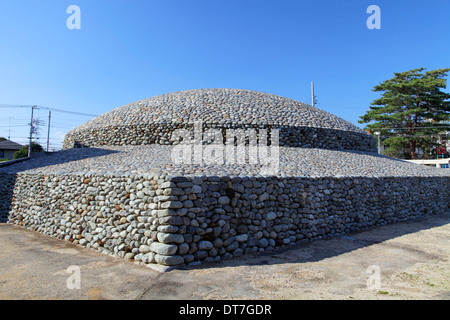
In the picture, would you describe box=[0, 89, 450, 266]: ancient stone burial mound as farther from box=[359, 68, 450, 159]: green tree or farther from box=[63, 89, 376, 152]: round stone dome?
box=[359, 68, 450, 159]: green tree

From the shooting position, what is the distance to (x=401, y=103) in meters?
31.3

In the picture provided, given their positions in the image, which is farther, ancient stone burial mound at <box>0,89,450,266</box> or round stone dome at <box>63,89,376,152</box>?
round stone dome at <box>63,89,376,152</box>

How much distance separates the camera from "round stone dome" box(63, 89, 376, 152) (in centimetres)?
1272

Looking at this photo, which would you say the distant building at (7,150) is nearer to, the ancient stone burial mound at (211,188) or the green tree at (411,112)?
the ancient stone burial mound at (211,188)

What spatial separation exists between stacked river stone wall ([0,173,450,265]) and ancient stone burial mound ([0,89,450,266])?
0.08ft

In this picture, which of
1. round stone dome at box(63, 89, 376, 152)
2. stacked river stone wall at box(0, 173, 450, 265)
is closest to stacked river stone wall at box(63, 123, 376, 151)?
round stone dome at box(63, 89, 376, 152)

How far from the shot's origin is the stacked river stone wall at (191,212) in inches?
210

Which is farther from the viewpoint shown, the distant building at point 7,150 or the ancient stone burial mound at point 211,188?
the distant building at point 7,150

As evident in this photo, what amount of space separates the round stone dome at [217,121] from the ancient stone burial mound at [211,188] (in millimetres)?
70

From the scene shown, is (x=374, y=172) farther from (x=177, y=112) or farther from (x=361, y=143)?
(x=177, y=112)

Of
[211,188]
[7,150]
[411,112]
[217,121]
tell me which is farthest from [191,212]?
[7,150]

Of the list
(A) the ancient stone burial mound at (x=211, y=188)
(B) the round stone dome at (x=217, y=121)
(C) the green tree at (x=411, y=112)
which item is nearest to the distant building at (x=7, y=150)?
(B) the round stone dome at (x=217, y=121)

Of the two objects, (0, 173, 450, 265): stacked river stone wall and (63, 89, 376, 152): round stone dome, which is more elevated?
(63, 89, 376, 152): round stone dome
